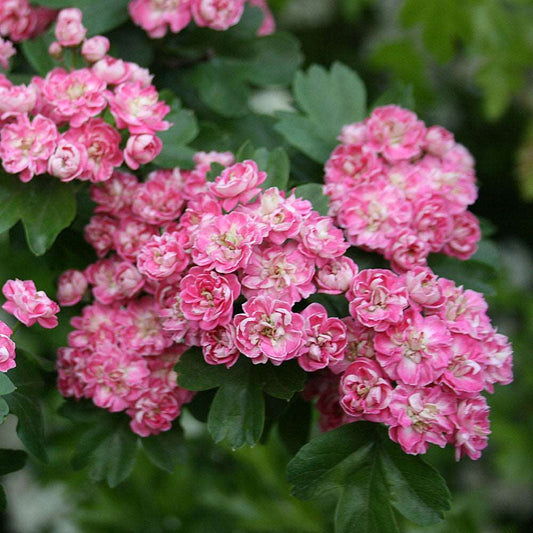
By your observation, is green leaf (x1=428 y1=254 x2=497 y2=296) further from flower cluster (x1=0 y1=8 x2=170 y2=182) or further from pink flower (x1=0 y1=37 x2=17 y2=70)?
pink flower (x1=0 y1=37 x2=17 y2=70)

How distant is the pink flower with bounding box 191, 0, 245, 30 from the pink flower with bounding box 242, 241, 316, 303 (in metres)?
0.34

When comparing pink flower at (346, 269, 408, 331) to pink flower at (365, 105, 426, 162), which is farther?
pink flower at (365, 105, 426, 162)

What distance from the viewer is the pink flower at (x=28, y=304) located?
0.75 m

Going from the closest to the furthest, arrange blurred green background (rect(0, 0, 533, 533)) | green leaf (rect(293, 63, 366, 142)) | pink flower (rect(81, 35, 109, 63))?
pink flower (rect(81, 35, 109, 63)) < green leaf (rect(293, 63, 366, 142)) < blurred green background (rect(0, 0, 533, 533))

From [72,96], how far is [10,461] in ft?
1.26

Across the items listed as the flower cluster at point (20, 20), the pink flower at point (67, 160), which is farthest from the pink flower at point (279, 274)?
the flower cluster at point (20, 20)

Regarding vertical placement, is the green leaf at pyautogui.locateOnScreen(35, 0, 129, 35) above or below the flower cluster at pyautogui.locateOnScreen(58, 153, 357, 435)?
above

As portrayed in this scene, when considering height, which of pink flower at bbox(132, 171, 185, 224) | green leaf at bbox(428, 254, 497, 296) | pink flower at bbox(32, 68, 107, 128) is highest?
pink flower at bbox(32, 68, 107, 128)

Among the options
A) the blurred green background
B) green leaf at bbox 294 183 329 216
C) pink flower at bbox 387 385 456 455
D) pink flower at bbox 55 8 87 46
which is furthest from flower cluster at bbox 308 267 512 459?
pink flower at bbox 55 8 87 46

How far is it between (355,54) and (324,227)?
5.22ft

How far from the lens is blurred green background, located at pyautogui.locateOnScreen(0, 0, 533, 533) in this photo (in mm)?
1446

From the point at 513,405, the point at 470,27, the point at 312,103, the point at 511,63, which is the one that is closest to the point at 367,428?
the point at 312,103

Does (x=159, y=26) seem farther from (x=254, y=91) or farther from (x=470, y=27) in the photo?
(x=254, y=91)

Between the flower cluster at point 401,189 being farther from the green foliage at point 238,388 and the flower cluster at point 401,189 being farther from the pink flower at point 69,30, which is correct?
the pink flower at point 69,30
